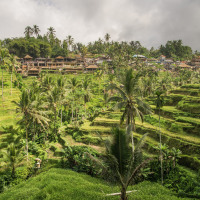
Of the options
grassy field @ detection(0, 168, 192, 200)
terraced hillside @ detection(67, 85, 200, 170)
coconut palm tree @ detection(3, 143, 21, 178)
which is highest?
terraced hillside @ detection(67, 85, 200, 170)

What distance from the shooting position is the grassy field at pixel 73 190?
12781 millimetres

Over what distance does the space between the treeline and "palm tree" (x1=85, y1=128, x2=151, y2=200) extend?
7622 centimetres

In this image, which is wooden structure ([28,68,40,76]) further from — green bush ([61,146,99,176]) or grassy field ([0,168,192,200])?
grassy field ([0,168,192,200])

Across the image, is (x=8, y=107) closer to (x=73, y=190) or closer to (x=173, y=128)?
(x=73, y=190)

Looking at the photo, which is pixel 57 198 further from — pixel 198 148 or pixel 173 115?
pixel 173 115

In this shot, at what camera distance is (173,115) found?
2664cm

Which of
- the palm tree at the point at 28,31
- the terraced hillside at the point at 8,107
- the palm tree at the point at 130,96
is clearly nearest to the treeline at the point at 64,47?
the palm tree at the point at 28,31

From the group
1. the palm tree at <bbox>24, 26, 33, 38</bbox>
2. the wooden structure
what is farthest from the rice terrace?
the palm tree at <bbox>24, 26, 33, 38</bbox>

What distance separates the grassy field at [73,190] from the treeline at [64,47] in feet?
241

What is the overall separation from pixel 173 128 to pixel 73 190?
15.5m

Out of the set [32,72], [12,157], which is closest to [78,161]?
[12,157]

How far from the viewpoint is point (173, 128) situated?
22906 mm

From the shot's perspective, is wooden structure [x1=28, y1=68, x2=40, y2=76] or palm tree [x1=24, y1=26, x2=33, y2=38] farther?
palm tree [x1=24, y1=26, x2=33, y2=38]

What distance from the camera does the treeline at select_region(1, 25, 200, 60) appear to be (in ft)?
260
